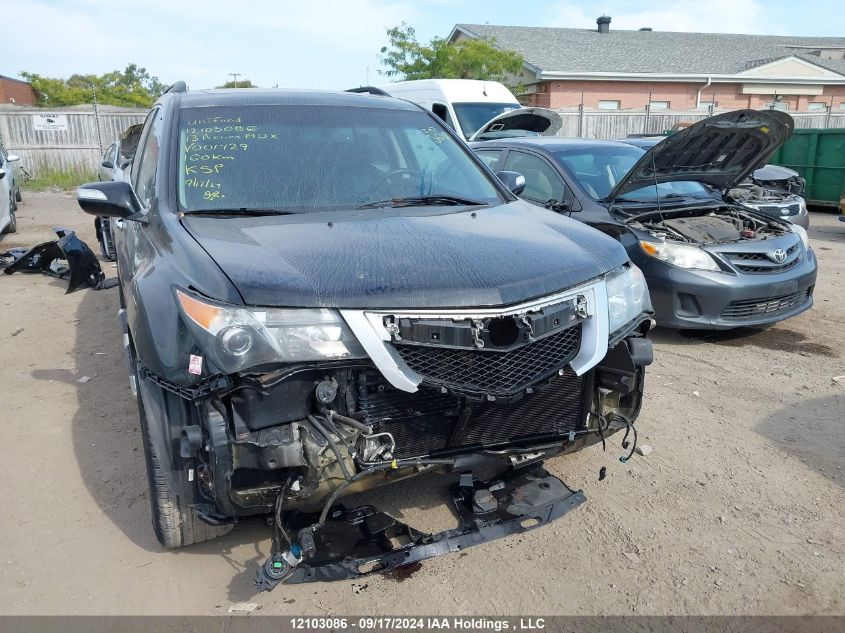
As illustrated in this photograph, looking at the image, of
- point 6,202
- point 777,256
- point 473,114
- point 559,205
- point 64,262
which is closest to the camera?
point 777,256

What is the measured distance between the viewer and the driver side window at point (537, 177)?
6.28m

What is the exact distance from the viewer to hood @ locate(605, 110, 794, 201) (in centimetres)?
528

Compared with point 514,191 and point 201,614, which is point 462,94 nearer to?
point 514,191

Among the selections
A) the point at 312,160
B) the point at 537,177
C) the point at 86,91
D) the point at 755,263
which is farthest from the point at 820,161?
the point at 86,91

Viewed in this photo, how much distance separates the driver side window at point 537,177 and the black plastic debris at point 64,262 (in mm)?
4710

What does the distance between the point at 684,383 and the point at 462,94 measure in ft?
32.1

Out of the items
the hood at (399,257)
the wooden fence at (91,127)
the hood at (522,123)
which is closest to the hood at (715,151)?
the hood at (399,257)

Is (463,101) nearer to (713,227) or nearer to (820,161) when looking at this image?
(820,161)

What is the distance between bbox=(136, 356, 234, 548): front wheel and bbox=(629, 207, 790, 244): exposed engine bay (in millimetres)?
4338

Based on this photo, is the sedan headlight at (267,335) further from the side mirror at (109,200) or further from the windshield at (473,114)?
the windshield at (473,114)

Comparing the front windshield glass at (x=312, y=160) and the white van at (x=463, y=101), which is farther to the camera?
the white van at (x=463, y=101)

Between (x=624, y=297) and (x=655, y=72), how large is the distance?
1182 inches

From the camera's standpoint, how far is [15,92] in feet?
156

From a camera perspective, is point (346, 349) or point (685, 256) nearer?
point (346, 349)
